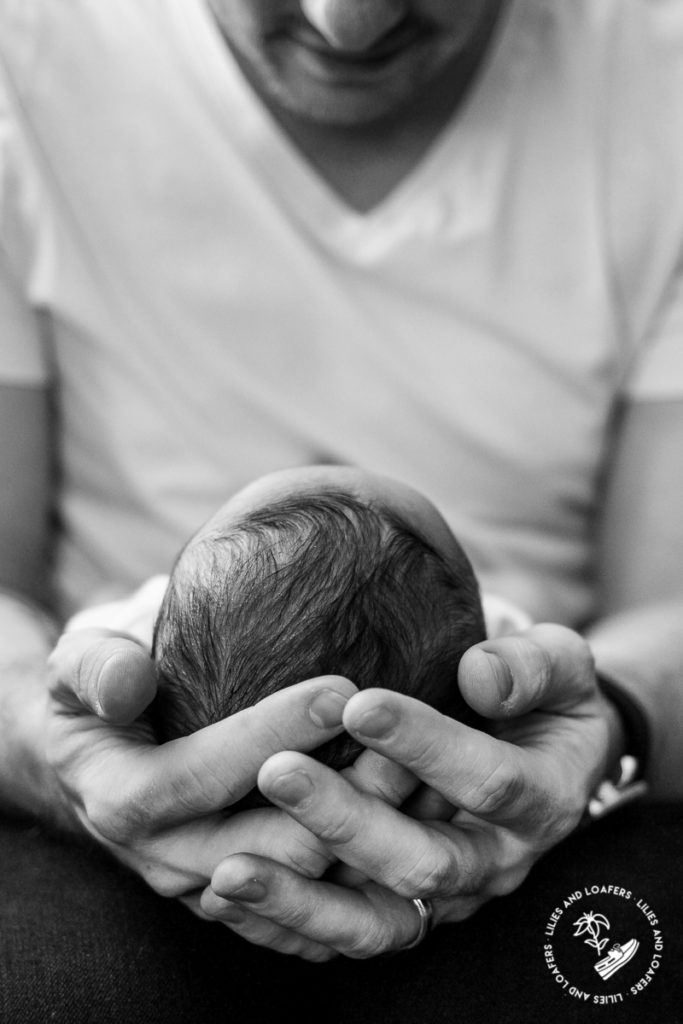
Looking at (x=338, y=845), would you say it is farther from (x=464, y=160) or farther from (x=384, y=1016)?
(x=464, y=160)

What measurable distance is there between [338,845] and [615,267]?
86cm

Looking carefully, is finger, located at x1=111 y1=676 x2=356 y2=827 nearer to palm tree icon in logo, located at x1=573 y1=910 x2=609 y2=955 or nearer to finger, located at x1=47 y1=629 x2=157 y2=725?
finger, located at x1=47 y1=629 x2=157 y2=725

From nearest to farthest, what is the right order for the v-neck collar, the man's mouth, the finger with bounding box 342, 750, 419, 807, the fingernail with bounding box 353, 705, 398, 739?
the fingernail with bounding box 353, 705, 398, 739 → the finger with bounding box 342, 750, 419, 807 → the man's mouth → the v-neck collar

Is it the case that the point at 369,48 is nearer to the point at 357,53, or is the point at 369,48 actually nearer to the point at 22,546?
the point at 357,53

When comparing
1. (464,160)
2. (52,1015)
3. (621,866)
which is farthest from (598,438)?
(52,1015)

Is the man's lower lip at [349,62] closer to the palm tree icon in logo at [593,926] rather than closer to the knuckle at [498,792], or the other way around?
the knuckle at [498,792]

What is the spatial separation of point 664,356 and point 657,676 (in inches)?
16.4

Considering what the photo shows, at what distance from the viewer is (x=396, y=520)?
0.94 meters

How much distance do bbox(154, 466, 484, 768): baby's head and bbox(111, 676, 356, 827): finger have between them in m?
0.04

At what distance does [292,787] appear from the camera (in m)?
0.82

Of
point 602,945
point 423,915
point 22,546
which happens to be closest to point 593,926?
point 602,945

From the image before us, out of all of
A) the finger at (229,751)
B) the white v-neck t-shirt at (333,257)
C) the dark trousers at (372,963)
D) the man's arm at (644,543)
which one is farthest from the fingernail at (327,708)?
the white v-neck t-shirt at (333,257)

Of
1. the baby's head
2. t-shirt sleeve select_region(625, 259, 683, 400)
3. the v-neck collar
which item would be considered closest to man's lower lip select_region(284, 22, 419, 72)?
the v-neck collar

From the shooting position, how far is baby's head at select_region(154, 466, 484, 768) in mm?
892
